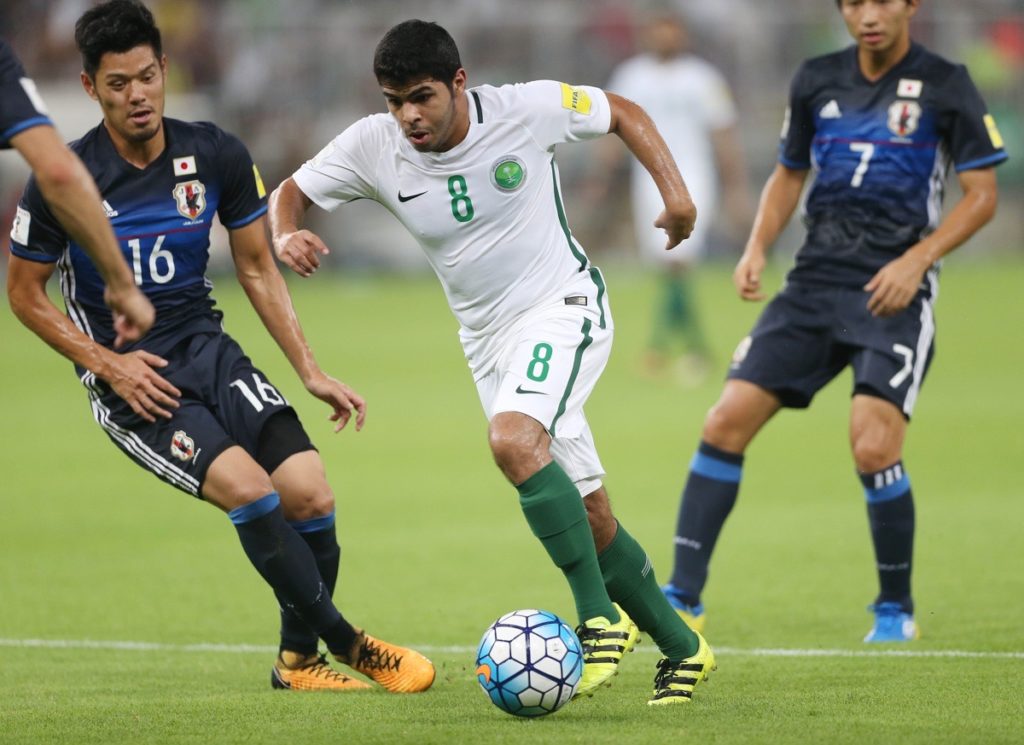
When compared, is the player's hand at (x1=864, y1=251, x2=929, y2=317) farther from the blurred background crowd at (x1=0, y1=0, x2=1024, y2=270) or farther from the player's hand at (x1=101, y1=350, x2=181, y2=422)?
the blurred background crowd at (x1=0, y1=0, x2=1024, y2=270)

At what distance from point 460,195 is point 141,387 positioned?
135 cm

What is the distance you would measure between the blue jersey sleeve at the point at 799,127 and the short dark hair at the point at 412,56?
89.7 inches

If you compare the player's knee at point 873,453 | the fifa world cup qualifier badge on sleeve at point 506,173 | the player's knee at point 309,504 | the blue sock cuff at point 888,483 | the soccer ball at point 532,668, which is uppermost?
the fifa world cup qualifier badge on sleeve at point 506,173

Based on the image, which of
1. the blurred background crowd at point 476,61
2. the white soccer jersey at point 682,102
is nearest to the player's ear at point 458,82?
the white soccer jersey at point 682,102

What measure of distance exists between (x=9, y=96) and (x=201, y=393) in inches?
60.2

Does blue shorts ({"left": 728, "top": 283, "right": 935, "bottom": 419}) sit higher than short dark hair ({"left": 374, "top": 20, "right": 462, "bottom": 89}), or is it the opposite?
short dark hair ({"left": 374, "top": 20, "right": 462, "bottom": 89})

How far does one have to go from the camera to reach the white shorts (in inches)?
213

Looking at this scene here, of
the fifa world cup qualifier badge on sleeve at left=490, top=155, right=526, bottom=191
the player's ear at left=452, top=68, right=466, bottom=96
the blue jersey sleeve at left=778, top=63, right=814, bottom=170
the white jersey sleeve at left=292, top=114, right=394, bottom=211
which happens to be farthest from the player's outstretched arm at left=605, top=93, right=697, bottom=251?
the blue jersey sleeve at left=778, top=63, right=814, bottom=170

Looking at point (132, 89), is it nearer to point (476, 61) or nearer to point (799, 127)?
point (799, 127)

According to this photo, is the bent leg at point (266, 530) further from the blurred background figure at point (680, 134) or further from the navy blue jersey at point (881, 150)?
the blurred background figure at point (680, 134)

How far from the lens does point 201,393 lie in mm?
5828

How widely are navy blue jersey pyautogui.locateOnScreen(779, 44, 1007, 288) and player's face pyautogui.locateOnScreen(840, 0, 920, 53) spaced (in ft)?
0.52

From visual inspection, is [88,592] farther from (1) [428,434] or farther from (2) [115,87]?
(1) [428,434]

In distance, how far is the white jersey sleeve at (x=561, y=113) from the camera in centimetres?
586
